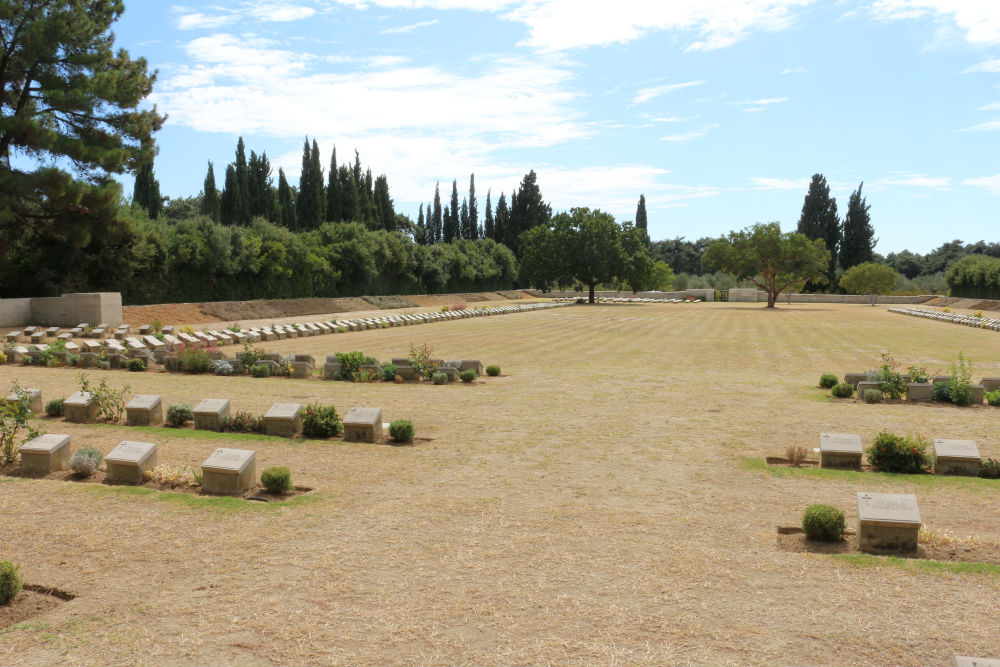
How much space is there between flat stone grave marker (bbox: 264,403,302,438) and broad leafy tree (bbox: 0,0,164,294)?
20.3 meters

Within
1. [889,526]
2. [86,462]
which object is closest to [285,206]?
[86,462]

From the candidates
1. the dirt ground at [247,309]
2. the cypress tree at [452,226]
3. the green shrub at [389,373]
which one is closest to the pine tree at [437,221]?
the cypress tree at [452,226]

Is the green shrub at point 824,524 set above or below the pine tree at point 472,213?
below

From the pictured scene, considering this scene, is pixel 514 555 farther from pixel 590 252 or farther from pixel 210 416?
pixel 590 252

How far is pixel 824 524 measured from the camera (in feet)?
19.1

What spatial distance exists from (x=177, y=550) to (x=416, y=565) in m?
1.96

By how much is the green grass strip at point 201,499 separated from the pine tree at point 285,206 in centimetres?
5664

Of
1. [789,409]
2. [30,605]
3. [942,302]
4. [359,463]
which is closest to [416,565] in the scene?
[30,605]

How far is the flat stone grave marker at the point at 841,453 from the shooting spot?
8188 millimetres

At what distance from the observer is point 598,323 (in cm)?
3562

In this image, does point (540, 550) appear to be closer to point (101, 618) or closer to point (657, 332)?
point (101, 618)

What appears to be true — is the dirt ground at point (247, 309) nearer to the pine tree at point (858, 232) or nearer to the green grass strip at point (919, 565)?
the green grass strip at point (919, 565)

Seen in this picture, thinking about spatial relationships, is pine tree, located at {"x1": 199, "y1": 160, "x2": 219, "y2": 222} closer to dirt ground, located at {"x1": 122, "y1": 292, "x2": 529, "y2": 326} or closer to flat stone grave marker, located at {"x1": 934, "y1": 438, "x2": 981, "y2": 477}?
dirt ground, located at {"x1": 122, "y1": 292, "x2": 529, "y2": 326}

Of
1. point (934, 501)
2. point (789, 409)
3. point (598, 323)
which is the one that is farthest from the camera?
point (598, 323)
